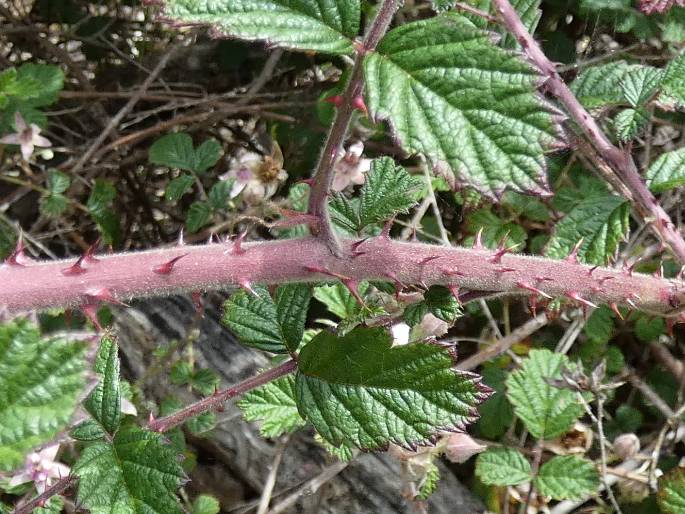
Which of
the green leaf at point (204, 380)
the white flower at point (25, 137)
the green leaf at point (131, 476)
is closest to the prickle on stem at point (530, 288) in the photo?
the green leaf at point (131, 476)

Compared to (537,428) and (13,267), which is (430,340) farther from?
(537,428)

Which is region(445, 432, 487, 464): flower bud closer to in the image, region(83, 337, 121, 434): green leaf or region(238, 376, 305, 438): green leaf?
region(238, 376, 305, 438): green leaf

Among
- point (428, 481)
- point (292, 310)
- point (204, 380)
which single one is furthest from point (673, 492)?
point (204, 380)

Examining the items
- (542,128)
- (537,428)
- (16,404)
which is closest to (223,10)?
(542,128)

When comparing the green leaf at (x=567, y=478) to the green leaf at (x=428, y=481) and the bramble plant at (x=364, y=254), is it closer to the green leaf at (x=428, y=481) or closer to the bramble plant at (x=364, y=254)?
the bramble plant at (x=364, y=254)

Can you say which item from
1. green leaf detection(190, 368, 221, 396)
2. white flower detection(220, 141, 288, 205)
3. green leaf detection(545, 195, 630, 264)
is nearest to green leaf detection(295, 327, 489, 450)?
green leaf detection(545, 195, 630, 264)

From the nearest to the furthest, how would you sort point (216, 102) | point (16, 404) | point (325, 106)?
point (16, 404)
point (325, 106)
point (216, 102)

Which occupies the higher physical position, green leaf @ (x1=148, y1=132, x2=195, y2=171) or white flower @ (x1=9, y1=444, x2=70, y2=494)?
green leaf @ (x1=148, y1=132, x2=195, y2=171)
